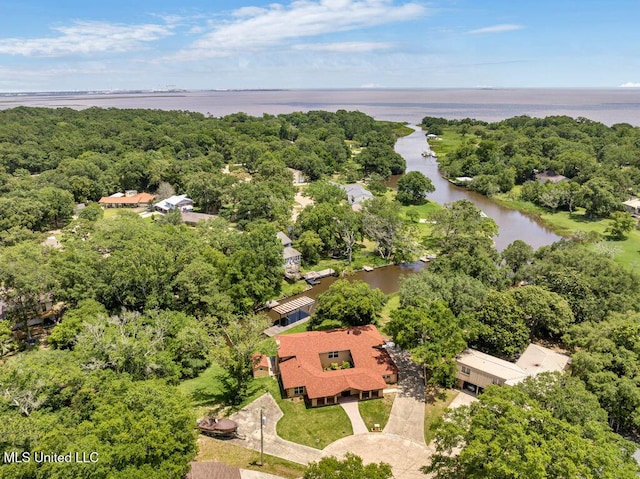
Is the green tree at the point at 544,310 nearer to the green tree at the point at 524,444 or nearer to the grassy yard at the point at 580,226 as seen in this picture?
the green tree at the point at 524,444

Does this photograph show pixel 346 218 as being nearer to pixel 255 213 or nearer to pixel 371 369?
pixel 255 213

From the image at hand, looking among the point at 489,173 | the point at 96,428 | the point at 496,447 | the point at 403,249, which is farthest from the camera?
the point at 489,173

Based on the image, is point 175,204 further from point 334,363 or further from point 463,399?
point 463,399

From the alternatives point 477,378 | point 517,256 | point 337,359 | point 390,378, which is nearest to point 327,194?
point 517,256

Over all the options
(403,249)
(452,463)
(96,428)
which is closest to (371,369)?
(452,463)

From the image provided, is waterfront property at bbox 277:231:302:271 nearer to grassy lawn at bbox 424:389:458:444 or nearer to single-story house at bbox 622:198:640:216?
grassy lawn at bbox 424:389:458:444
